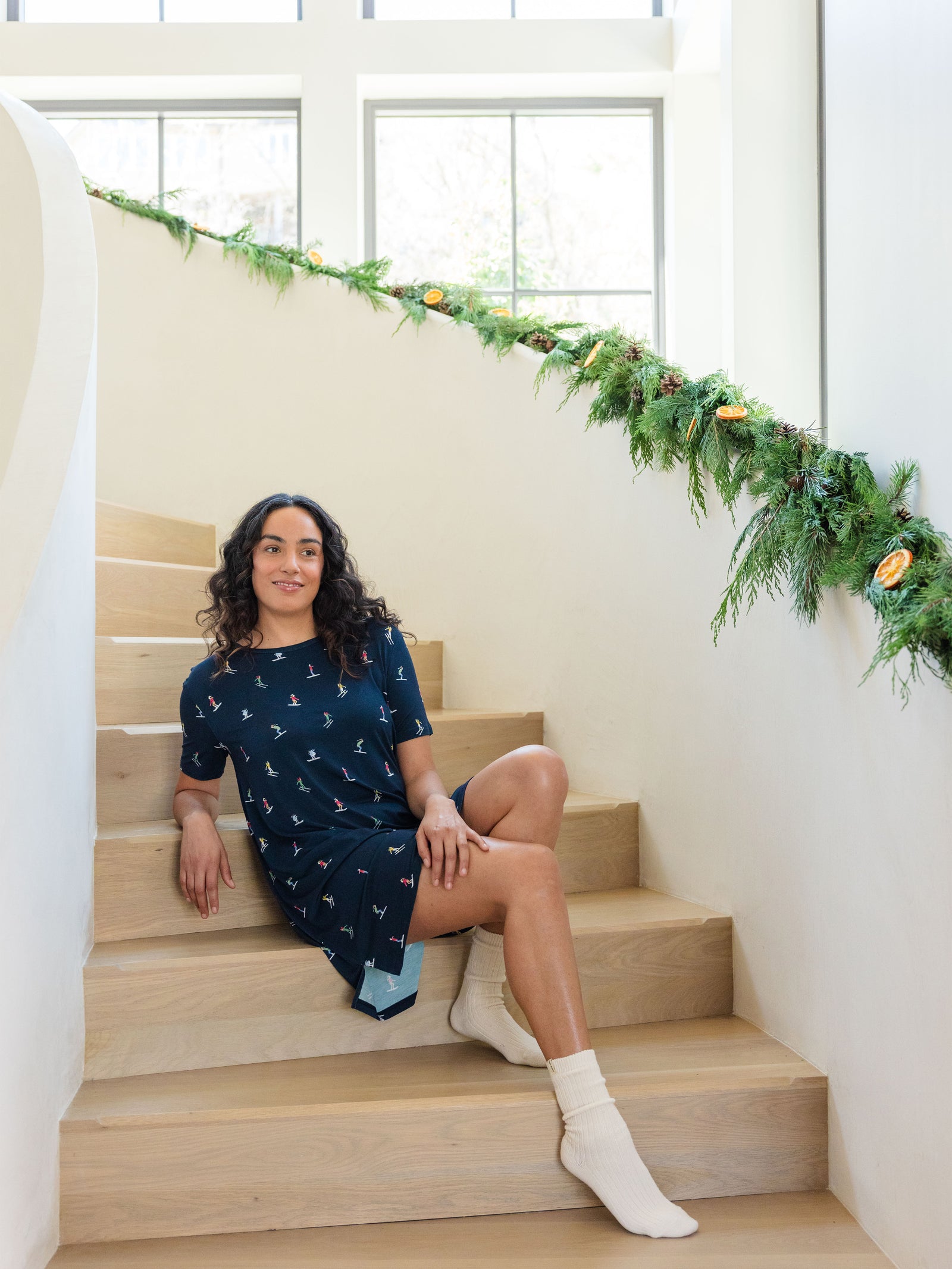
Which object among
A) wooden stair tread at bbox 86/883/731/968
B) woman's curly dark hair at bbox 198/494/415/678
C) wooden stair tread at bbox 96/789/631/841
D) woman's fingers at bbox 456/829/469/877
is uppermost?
woman's curly dark hair at bbox 198/494/415/678

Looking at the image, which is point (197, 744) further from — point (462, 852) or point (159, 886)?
point (462, 852)

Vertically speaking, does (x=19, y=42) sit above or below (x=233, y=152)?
above

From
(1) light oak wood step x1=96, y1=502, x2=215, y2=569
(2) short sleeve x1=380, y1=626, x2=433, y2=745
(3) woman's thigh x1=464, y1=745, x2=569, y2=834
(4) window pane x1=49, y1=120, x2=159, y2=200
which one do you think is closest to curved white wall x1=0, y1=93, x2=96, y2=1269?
(2) short sleeve x1=380, y1=626, x2=433, y2=745

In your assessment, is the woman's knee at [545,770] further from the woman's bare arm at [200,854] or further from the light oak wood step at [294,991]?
the woman's bare arm at [200,854]

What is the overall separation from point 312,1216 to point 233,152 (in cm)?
351

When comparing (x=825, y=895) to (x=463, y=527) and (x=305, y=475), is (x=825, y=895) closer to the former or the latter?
(x=463, y=527)

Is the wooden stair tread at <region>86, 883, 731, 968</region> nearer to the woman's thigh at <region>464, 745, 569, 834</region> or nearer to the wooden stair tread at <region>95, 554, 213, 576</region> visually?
the woman's thigh at <region>464, 745, 569, 834</region>

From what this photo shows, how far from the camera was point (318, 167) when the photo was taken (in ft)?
Result: 11.5

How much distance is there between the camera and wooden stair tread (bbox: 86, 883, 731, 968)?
162 cm

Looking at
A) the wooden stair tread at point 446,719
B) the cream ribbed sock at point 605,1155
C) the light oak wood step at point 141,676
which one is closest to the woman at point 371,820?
the cream ribbed sock at point 605,1155

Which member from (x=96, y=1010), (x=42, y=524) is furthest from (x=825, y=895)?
(x=42, y=524)

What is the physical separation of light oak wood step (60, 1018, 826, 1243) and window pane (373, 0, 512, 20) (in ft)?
11.9

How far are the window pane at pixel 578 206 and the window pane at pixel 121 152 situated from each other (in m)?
1.34

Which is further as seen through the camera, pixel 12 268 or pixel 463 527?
pixel 463 527
